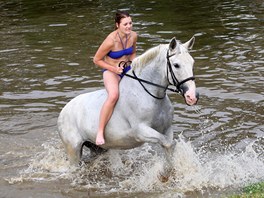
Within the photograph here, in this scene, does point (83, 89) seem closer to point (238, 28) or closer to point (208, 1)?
point (238, 28)

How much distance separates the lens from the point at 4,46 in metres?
19.8

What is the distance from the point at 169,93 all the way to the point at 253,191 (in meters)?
6.17

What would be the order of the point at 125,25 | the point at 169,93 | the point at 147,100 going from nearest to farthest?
the point at 147,100 < the point at 125,25 < the point at 169,93

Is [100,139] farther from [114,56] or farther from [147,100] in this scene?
[114,56]

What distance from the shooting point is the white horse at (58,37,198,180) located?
26.6 ft

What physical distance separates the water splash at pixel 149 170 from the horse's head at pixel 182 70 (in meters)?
1.36

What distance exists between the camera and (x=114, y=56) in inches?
359

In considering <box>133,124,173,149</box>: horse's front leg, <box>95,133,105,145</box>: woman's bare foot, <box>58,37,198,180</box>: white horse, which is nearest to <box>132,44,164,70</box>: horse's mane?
<box>58,37,198,180</box>: white horse

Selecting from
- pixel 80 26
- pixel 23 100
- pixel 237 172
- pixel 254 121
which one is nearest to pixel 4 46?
pixel 80 26

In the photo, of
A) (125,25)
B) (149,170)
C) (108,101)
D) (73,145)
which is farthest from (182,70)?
(73,145)

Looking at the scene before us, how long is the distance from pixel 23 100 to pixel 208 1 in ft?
48.3

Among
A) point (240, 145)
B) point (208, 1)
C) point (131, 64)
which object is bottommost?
point (208, 1)

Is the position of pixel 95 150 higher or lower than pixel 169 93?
higher

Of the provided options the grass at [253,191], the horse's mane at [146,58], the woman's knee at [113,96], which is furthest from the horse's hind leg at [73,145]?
the grass at [253,191]
